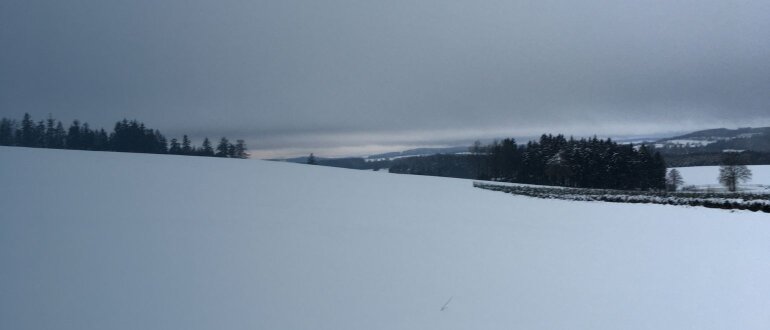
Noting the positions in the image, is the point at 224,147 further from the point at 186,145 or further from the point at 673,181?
the point at 673,181

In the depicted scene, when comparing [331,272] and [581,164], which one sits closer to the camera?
[331,272]

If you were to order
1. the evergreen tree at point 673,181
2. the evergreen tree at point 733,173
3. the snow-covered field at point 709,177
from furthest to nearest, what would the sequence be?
the evergreen tree at point 673,181, the snow-covered field at point 709,177, the evergreen tree at point 733,173

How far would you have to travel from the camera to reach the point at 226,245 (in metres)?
5.41

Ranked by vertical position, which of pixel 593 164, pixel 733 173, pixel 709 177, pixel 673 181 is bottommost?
pixel 709 177

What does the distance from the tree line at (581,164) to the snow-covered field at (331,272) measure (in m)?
50.2

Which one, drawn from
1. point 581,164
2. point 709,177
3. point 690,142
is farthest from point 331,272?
point 690,142

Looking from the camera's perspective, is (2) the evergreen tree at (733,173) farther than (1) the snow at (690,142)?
No

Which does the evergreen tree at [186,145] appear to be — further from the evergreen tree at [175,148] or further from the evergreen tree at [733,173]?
the evergreen tree at [733,173]

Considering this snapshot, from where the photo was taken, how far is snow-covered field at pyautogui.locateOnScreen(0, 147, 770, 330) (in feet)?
11.6

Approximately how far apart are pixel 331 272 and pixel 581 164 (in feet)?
190

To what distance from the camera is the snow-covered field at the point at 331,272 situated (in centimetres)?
353

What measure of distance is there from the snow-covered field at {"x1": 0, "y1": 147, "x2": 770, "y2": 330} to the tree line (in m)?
50.2

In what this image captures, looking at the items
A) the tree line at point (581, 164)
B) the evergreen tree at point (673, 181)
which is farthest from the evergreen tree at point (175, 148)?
the evergreen tree at point (673, 181)

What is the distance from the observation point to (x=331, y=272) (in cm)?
473
